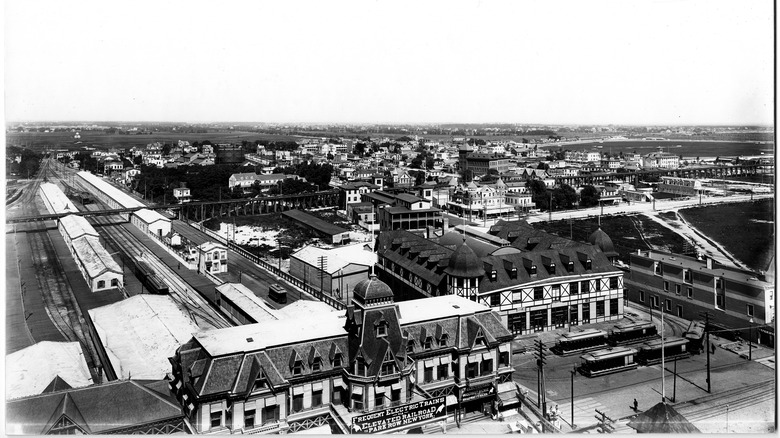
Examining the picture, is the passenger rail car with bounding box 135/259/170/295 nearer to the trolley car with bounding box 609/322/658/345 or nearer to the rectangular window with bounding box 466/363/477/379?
the rectangular window with bounding box 466/363/477/379

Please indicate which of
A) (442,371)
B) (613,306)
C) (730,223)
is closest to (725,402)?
(613,306)

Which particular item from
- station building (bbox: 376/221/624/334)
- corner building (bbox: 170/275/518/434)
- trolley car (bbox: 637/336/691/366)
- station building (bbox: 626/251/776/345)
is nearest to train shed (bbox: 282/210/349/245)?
station building (bbox: 376/221/624/334)

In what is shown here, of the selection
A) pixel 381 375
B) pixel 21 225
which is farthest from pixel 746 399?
pixel 21 225

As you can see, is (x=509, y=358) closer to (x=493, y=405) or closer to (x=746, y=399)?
(x=493, y=405)

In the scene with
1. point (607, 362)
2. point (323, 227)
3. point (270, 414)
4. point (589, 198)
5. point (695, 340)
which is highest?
point (589, 198)

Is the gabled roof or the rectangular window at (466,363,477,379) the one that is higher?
the gabled roof

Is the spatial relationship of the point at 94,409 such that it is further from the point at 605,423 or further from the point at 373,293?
the point at 605,423
